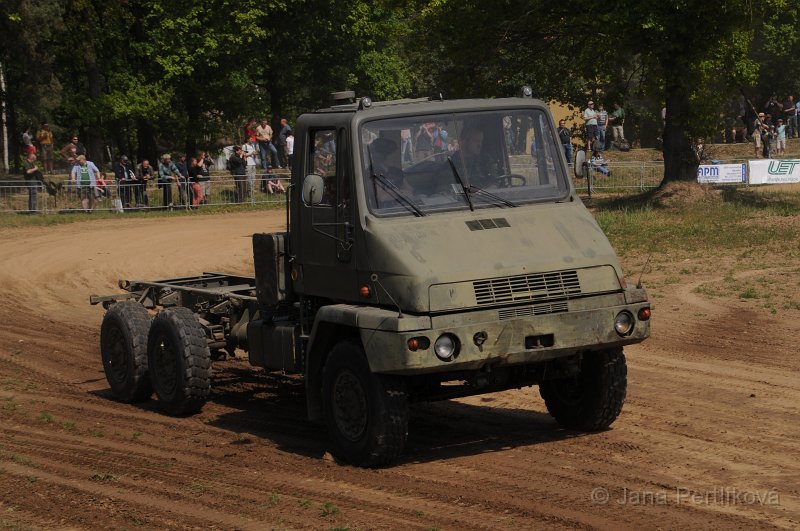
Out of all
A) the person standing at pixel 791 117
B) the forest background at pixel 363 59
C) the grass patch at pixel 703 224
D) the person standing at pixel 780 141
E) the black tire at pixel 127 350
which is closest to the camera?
the black tire at pixel 127 350

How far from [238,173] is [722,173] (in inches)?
565

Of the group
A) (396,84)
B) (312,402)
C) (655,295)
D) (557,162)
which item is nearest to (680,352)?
(655,295)

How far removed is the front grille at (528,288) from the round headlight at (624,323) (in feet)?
1.31

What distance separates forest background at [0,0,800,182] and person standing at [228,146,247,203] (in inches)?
235

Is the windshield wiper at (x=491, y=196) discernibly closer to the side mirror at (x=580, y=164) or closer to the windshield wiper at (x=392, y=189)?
the windshield wiper at (x=392, y=189)

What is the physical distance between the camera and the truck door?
33.1 ft

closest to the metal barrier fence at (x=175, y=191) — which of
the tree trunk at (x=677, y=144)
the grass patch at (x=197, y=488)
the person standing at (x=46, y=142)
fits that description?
the tree trunk at (x=677, y=144)

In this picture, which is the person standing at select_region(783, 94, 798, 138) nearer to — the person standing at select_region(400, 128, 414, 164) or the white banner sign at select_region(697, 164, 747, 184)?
the white banner sign at select_region(697, 164, 747, 184)

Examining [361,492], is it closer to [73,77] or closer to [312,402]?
[312,402]

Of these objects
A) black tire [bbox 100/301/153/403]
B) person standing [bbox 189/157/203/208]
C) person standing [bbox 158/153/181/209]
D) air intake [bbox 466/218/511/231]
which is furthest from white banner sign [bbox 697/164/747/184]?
air intake [bbox 466/218/511/231]

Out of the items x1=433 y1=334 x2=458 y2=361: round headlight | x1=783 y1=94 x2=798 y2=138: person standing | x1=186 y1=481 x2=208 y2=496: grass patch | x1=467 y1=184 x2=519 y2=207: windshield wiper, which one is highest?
x1=783 y1=94 x2=798 y2=138: person standing

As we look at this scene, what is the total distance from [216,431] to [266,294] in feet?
4.46

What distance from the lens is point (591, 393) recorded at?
34.7 ft

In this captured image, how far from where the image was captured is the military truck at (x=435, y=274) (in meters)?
9.38
